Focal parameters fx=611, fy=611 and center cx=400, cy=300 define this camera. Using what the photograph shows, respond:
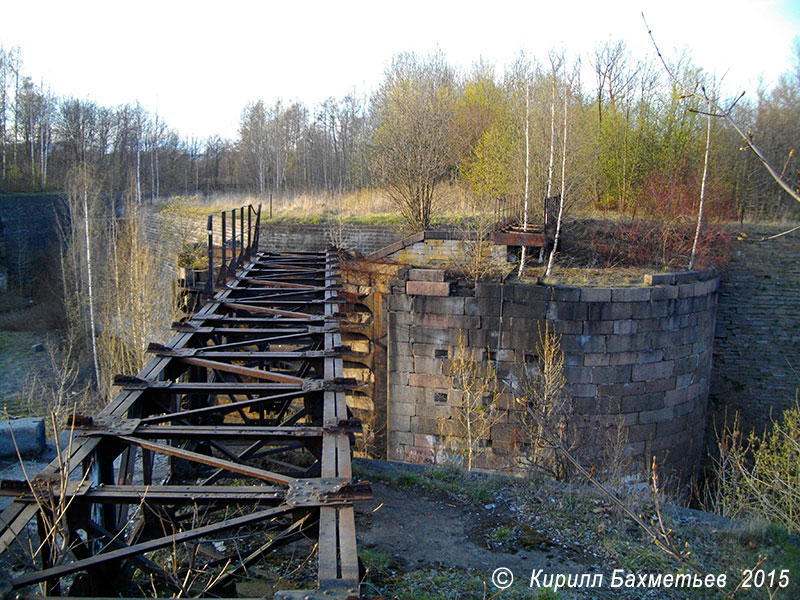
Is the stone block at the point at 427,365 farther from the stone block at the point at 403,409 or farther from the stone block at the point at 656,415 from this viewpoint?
the stone block at the point at 656,415

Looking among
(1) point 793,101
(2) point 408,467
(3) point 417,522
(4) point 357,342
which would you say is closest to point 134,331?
(4) point 357,342

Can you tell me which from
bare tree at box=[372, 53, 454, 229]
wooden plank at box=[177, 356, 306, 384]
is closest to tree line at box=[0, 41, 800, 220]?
bare tree at box=[372, 53, 454, 229]

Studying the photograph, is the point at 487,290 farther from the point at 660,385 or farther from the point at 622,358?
the point at 660,385

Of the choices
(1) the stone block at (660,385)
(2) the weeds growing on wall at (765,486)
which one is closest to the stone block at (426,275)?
(1) the stone block at (660,385)

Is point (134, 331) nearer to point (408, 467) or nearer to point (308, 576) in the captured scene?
point (408, 467)

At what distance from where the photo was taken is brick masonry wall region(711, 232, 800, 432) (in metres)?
15.4

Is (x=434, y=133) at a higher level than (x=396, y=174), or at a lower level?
higher

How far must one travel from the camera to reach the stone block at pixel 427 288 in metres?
11.3

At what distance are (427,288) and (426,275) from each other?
247mm

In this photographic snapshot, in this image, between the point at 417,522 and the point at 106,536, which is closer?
the point at 106,536

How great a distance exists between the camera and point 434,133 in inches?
680

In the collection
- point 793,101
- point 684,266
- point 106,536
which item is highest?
point 793,101

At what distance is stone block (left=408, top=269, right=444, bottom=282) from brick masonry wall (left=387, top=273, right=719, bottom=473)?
28cm

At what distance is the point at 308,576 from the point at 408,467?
10.3 ft
